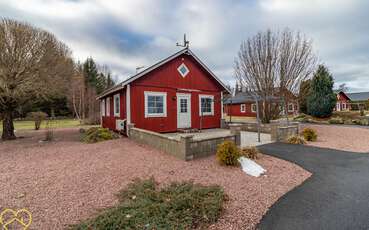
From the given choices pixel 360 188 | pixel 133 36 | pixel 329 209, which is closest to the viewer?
pixel 329 209

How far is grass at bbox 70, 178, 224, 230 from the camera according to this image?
2.62 metres

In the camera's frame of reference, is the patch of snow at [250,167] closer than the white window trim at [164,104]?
Yes

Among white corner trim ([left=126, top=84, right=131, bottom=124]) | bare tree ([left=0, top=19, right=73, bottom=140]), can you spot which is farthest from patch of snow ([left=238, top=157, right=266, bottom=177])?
bare tree ([left=0, top=19, right=73, bottom=140])

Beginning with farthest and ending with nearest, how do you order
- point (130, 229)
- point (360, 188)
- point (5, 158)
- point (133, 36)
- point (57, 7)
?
point (133, 36), point (57, 7), point (5, 158), point (360, 188), point (130, 229)

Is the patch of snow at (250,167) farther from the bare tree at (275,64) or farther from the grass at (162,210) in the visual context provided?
the bare tree at (275,64)

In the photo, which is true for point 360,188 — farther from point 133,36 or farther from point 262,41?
point 133,36

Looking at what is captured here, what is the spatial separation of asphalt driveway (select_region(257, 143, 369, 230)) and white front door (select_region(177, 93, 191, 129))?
688 cm

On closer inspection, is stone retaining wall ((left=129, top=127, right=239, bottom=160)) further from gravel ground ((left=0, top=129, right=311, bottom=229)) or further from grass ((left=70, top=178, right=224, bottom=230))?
grass ((left=70, top=178, right=224, bottom=230))

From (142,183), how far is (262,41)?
1238 centimetres

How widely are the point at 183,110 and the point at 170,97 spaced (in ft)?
4.13

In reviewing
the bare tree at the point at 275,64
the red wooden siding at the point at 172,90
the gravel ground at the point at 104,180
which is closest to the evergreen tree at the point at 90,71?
the red wooden siding at the point at 172,90

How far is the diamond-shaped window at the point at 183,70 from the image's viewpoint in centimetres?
1170

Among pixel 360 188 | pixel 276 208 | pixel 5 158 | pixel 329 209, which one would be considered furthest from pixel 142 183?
pixel 5 158

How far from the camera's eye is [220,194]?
11.3 feet
